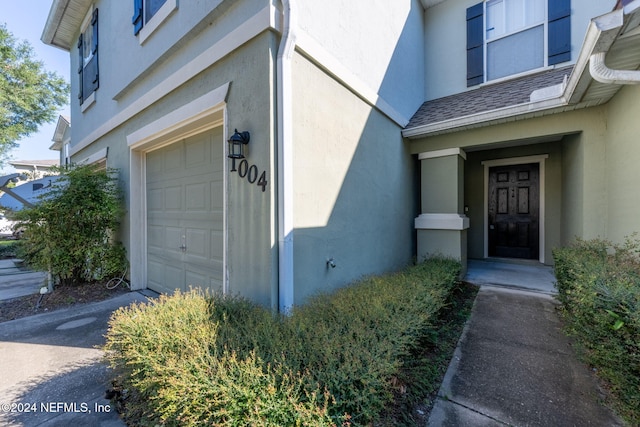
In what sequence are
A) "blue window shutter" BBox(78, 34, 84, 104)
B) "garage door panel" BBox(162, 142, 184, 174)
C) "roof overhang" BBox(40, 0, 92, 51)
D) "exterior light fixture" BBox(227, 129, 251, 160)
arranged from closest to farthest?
"exterior light fixture" BBox(227, 129, 251, 160)
"garage door panel" BBox(162, 142, 184, 174)
"roof overhang" BBox(40, 0, 92, 51)
"blue window shutter" BBox(78, 34, 84, 104)

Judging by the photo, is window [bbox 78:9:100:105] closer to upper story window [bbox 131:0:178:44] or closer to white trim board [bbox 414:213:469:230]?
upper story window [bbox 131:0:178:44]

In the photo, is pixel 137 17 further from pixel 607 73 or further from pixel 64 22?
pixel 607 73

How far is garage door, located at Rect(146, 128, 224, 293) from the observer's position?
3789mm

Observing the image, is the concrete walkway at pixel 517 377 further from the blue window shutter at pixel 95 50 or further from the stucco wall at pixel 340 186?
the blue window shutter at pixel 95 50

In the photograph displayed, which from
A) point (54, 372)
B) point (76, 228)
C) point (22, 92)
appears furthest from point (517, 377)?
point (22, 92)

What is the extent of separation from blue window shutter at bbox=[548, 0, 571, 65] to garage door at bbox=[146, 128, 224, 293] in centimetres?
666

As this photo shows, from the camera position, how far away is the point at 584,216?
4133mm

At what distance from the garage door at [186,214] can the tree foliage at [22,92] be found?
1386cm

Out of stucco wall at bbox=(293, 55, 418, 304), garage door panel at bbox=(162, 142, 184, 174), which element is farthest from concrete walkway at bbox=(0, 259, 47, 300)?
stucco wall at bbox=(293, 55, 418, 304)

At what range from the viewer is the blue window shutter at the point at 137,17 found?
4.75 meters

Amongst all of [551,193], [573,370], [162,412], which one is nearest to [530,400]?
[573,370]

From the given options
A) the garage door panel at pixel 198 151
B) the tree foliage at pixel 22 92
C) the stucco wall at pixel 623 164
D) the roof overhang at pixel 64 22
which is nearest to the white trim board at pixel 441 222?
the stucco wall at pixel 623 164

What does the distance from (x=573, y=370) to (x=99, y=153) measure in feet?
29.5

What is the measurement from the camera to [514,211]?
6668mm
